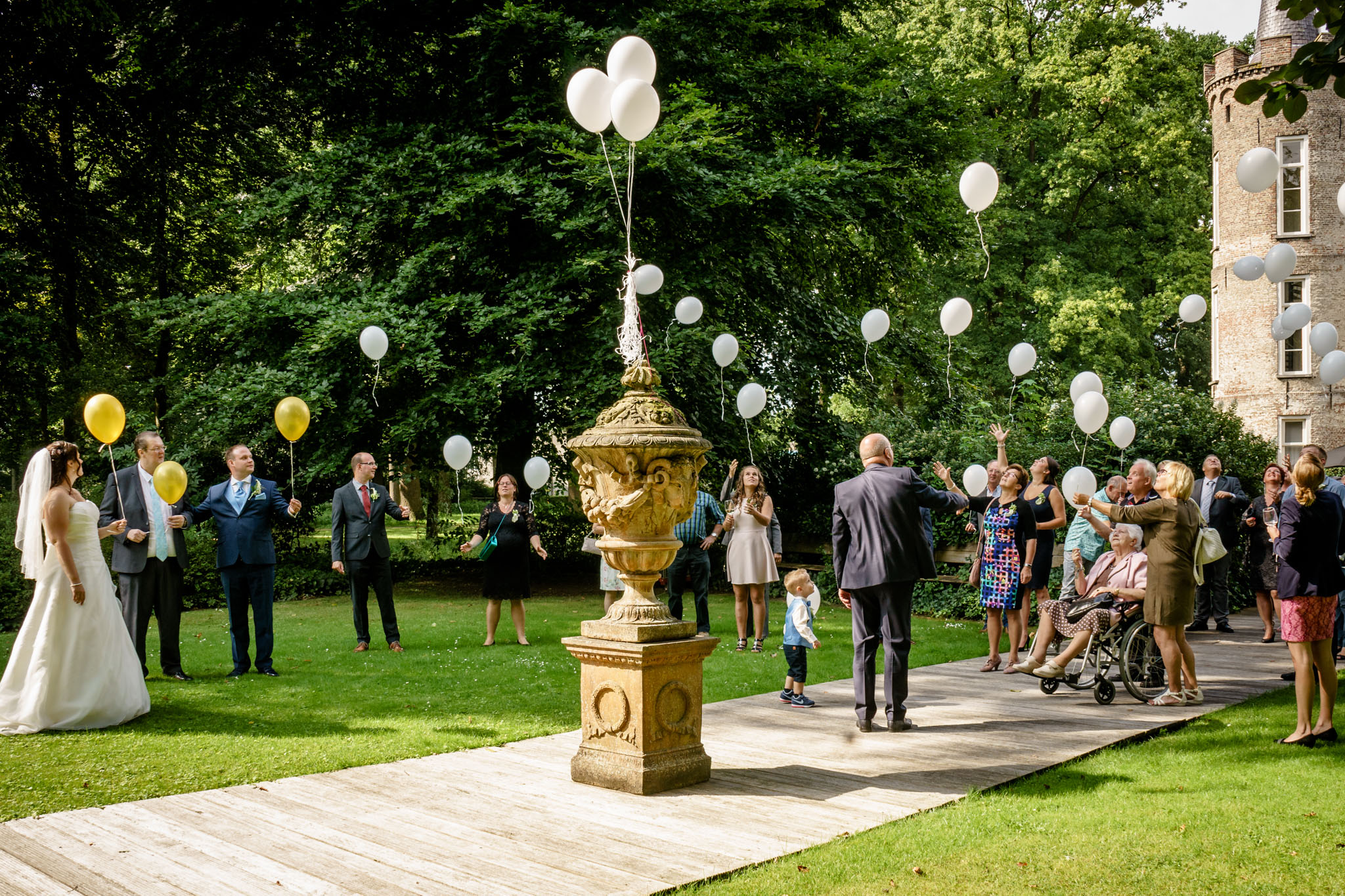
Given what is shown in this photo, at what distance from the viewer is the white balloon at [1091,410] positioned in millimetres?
10773

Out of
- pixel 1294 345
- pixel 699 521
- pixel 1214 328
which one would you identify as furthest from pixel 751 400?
pixel 1214 328

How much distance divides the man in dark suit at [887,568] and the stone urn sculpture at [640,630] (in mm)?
1833

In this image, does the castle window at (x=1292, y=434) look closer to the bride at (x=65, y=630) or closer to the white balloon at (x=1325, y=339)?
the white balloon at (x=1325, y=339)

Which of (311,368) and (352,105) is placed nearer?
(311,368)

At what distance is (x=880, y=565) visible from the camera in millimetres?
7562

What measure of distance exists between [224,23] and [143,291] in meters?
7.14

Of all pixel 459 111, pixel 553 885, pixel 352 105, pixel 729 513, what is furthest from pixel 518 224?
pixel 553 885

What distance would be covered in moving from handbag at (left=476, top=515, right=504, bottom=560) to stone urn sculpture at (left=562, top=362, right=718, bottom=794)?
571 cm

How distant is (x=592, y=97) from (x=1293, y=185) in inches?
1104

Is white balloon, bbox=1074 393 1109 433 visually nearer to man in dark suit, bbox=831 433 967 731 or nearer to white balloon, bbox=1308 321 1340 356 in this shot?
white balloon, bbox=1308 321 1340 356

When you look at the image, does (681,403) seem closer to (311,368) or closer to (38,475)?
(311,368)

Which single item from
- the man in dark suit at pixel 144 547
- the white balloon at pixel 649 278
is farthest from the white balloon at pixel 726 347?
the man in dark suit at pixel 144 547

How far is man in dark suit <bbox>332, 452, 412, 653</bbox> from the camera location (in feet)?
37.0

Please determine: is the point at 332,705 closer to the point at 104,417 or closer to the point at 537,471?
the point at 104,417
